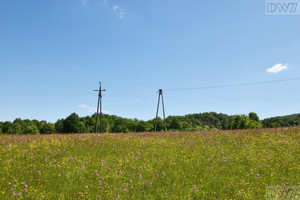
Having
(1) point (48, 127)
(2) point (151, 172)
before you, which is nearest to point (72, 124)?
(1) point (48, 127)

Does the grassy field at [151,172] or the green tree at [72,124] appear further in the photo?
the green tree at [72,124]

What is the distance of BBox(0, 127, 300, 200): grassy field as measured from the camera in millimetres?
6090

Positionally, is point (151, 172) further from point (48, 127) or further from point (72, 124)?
point (48, 127)

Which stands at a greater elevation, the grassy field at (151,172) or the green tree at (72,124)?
the green tree at (72,124)

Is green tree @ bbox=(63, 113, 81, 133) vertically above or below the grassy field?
above

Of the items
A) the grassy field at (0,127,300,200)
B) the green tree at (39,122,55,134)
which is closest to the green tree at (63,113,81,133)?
the green tree at (39,122,55,134)

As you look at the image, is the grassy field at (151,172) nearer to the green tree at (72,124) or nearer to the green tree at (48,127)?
the green tree at (72,124)

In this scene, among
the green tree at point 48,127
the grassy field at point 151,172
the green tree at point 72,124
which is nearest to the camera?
the grassy field at point 151,172

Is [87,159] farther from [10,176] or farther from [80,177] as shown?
[10,176]

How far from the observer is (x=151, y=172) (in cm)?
764

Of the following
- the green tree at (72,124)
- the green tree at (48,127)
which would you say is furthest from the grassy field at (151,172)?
the green tree at (48,127)

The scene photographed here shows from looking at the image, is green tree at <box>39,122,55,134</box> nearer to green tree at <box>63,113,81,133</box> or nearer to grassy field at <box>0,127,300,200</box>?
green tree at <box>63,113,81,133</box>

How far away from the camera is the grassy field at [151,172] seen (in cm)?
609

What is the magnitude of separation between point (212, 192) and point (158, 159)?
3.65 meters
